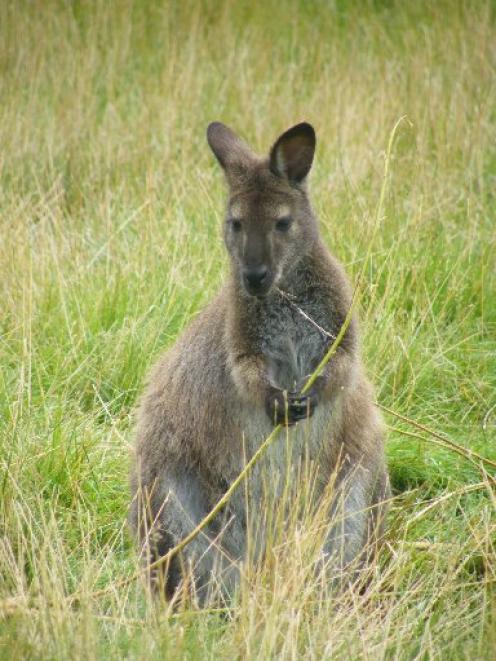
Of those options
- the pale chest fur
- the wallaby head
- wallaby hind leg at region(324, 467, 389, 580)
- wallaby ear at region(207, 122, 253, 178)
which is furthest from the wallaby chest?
wallaby ear at region(207, 122, 253, 178)

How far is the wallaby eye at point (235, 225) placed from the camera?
4.41 metres

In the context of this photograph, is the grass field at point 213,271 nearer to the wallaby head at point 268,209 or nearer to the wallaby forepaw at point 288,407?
the wallaby forepaw at point 288,407

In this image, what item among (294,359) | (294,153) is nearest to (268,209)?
(294,153)

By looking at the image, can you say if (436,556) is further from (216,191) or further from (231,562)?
(216,191)

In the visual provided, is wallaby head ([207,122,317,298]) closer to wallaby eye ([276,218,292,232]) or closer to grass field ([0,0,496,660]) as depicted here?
wallaby eye ([276,218,292,232])

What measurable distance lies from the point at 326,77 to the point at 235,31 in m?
1.43

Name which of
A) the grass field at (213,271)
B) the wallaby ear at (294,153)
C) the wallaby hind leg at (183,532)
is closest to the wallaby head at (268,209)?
the wallaby ear at (294,153)

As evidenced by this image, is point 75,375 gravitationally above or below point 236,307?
below

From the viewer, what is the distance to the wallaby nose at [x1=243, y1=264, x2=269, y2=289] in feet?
13.8

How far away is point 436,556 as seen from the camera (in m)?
4.22

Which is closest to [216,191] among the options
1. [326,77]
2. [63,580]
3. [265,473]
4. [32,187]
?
[32,187]

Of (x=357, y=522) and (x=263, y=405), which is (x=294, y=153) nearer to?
(x=263, y=405)

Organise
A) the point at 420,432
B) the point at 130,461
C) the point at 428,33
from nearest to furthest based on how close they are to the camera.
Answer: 1. the point at 130,461
2. the point at 420,432
3. the point at 428,33

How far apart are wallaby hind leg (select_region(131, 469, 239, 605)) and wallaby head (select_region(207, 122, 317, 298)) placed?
2.44 ft
